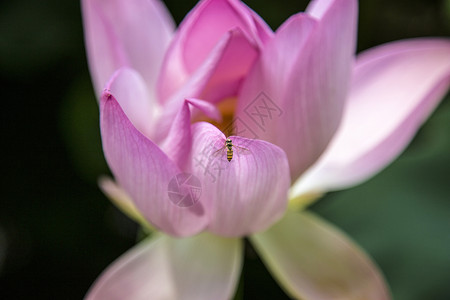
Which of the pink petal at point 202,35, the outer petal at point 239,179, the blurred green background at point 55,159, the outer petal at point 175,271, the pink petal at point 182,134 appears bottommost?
the blurred green background at point 55,159

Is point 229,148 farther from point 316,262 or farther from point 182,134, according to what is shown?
point 316,262

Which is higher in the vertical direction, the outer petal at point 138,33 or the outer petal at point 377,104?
the outer petal at point 138,33

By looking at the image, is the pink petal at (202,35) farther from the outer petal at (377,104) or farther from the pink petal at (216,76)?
the outer petal at (377,104)

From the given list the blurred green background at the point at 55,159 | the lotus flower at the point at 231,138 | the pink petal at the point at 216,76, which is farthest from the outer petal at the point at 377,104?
the blurred green background at the point at 55,159

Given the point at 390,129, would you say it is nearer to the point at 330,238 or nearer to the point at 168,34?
the point at 330,238

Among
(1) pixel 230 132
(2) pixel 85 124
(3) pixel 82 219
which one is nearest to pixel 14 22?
(2) pixel 85 124

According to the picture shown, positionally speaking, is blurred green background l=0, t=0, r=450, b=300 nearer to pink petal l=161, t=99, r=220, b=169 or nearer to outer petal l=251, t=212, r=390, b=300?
outer petal l=251, t=212, r=390, b=300
